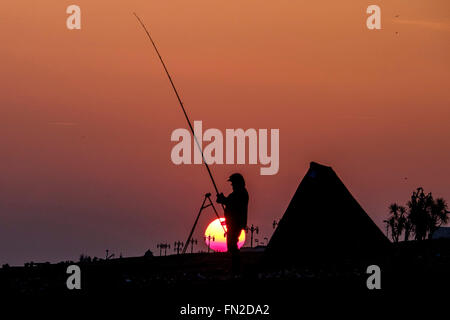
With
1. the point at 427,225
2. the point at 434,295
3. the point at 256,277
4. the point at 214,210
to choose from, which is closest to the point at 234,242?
the point at 256,277

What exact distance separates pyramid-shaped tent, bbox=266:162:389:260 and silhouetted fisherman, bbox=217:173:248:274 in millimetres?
4786

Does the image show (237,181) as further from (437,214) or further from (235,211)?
(437,214)

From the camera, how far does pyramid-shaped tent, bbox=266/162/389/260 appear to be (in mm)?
27094

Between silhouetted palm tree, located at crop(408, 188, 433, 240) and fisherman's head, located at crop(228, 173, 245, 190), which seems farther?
silhouetted palm tree, located at crop(408, 188, 433, 240)

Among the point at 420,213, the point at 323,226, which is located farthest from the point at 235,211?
the point at 420,213

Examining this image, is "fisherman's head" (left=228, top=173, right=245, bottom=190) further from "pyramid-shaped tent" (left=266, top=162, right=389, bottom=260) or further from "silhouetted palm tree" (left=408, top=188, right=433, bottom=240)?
"silhouetted palm tree" (left=408, top=188, right=433, bottom=240)

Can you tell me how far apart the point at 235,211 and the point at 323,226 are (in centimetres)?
549

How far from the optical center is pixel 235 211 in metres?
22.4

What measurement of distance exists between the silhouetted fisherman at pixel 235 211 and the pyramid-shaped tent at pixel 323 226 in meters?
4.79

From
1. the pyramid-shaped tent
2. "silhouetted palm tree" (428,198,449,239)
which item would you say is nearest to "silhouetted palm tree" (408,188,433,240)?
"silhouetted palm tree" (428,198,449,239)
